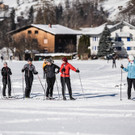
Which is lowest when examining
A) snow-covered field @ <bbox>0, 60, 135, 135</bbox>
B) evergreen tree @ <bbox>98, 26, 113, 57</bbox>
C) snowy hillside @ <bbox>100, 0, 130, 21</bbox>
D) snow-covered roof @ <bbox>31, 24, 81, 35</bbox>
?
snow-covered field @ <bbox>0, 60, 135, 135</bbox>

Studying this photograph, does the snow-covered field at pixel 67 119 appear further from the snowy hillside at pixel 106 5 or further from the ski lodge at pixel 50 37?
the snowy hillside at pixel 106 5

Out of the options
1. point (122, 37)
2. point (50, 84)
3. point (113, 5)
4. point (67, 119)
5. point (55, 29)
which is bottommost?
point (67, 119)

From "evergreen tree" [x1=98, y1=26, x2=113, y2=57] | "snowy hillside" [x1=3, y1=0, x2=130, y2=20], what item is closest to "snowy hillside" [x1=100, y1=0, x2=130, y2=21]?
"snowy hillside" [x1=3, y1=0, x2=130, y2=20]

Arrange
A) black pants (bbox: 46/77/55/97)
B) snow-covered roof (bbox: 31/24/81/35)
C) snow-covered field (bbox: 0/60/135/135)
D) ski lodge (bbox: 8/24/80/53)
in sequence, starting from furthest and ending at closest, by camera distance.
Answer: ski lodge (bbox: 8/24/80/53), snow-covered roof (bbox: 31/24/81/35), black pants (bbox: 46/77/55/97), snow-covered field (bbox: 0/60/135/135)

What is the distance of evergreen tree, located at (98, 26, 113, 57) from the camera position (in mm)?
60719

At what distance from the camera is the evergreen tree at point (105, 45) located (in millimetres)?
60719

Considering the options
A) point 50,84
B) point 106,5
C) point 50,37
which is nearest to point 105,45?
point 50,37

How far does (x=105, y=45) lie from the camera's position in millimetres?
61094

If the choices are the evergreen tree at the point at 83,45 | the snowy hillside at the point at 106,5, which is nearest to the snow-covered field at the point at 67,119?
the evergreen tree at the point at 83,45

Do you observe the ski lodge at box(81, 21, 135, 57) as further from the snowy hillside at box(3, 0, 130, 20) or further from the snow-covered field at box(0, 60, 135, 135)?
the snowy hillside at box(3, 0, 130, 20)

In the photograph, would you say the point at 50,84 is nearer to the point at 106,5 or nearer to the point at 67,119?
the point at 67,119

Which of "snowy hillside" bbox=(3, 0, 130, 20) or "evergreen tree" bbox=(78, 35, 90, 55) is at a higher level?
"snowy hillside" bbox=(3, 0, 130, 20)

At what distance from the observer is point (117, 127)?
20.4 feet

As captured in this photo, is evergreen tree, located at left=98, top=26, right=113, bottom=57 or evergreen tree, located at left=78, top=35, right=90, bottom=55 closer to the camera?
evergreen tree, located at left=78, top=35, right=90, bottom=55
